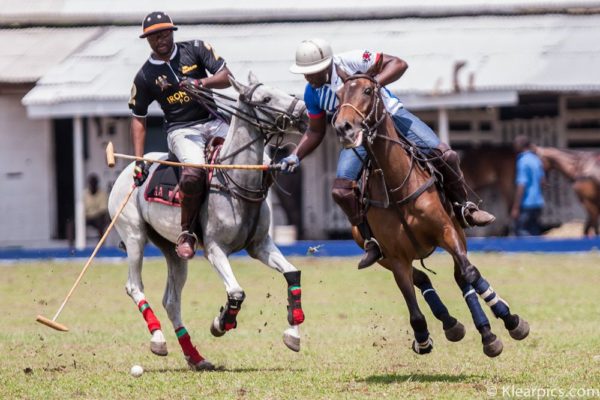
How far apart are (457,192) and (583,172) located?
1427 cm

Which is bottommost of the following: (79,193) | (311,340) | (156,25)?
(79,193)

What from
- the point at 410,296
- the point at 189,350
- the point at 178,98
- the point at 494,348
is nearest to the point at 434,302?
the point at 410,296

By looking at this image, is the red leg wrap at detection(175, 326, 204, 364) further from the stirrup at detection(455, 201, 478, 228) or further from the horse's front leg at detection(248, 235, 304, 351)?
the stirrup at detection(455, 201, 478, 228)

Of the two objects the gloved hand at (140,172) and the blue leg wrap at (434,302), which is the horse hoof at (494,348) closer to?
the blue leg wrap at (434,302)

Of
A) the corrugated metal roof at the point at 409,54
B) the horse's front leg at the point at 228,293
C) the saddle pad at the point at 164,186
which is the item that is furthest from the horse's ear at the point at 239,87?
the corrugated metal roof at the point at 409,54

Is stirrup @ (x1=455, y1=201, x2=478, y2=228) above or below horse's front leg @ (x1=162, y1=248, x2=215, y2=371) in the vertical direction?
above

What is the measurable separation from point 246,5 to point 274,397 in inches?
775

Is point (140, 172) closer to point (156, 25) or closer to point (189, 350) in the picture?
point (156, 25)

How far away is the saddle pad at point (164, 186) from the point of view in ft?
40.5

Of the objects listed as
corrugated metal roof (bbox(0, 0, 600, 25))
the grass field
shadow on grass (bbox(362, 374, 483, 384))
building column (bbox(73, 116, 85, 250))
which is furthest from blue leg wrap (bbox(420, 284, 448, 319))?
corrugated metal roof (bbox(0, 0, 600, 25))

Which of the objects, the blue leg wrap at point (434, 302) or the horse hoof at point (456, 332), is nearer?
the horse hoof at point (456, 332)

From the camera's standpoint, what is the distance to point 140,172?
40.7 feet

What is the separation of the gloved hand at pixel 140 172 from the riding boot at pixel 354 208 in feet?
7.00

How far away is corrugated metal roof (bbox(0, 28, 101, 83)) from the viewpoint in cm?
2711
